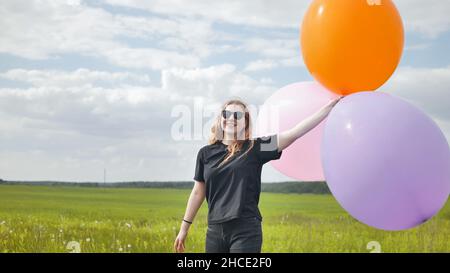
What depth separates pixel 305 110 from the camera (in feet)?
13.7

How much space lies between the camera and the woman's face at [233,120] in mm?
3377

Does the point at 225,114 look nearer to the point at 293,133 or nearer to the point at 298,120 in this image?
the point at 293,133

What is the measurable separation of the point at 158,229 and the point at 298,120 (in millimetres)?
2312

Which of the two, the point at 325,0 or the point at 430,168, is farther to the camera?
the point at 325,0

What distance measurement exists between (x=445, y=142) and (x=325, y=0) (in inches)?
48.7

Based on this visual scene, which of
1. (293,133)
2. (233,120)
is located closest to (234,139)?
(233,120)

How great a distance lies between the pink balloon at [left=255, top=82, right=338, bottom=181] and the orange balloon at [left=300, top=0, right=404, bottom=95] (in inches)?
13.9

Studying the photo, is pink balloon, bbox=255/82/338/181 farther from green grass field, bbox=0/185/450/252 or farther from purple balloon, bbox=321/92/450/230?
green grass field, bbox=0/185/450/252

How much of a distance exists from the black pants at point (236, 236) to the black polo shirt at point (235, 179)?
1.6 inches

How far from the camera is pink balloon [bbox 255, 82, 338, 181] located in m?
4.18
